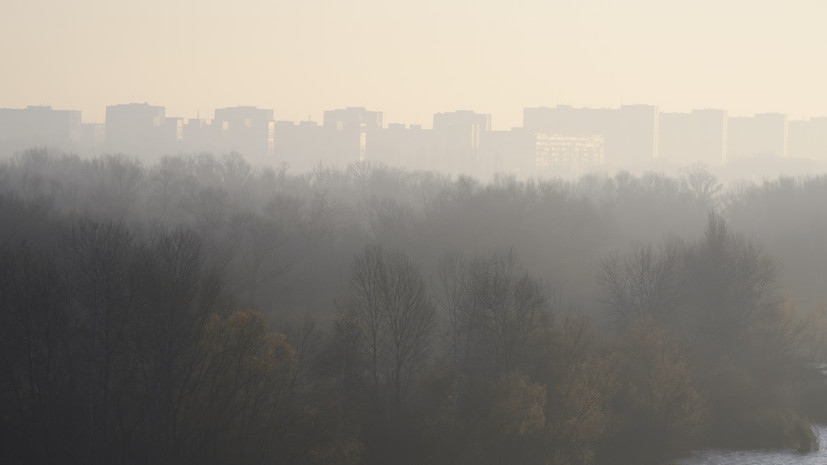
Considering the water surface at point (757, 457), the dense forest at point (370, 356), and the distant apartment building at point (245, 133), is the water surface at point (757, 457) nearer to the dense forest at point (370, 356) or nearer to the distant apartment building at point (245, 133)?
the dense forest at point (370, 356)

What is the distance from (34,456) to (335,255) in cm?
2775

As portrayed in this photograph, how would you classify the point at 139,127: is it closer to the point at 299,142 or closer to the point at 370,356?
the point at 299,142

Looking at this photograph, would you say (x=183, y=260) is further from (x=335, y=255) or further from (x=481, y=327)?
(x=335, y=255)

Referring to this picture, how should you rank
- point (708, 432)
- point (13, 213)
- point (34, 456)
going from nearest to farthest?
point (34, 456) < point (708, 432) < point (13, 213)

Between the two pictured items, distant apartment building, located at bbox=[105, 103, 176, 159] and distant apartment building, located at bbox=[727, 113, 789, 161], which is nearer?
distant apartment building, located at bbox=[105, 103, 176, 159]

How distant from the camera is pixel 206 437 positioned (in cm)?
2589

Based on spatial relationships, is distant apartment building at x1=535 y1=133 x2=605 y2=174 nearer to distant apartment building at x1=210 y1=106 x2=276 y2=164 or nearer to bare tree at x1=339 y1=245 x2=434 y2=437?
distant apartment building at x1=210 y1=106 x2=276 y2=164

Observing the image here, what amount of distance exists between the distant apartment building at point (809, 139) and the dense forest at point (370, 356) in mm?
129938

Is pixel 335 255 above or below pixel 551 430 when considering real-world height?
above

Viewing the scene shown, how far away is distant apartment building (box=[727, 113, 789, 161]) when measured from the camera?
165 meters

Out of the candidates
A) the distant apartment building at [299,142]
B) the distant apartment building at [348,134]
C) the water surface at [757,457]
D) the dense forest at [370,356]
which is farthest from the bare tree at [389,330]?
the distant apartment building at [299,142]

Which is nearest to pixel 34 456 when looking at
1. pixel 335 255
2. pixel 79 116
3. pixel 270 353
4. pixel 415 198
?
pixel 270 353

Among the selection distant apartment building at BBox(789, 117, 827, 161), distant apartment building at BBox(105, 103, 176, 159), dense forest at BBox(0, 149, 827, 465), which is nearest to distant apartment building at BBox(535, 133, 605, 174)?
distant apartment building at BBox(789, 117, 827, 161)

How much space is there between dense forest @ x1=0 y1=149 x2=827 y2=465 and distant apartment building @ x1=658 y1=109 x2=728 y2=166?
11798cm
